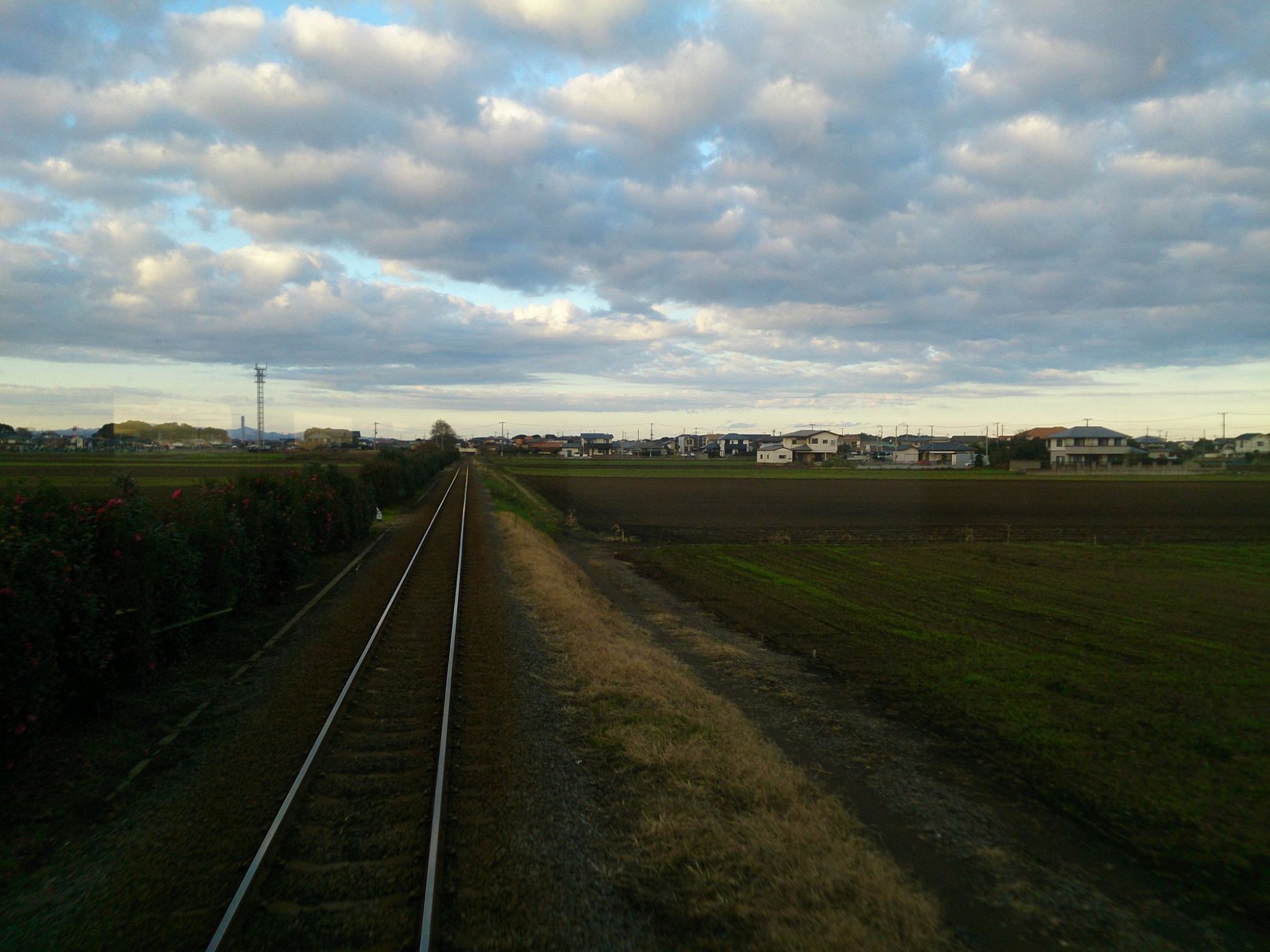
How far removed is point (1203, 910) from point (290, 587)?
16092 mm

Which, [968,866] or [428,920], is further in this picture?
[968,866]

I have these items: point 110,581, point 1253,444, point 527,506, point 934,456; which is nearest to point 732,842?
point 110,581

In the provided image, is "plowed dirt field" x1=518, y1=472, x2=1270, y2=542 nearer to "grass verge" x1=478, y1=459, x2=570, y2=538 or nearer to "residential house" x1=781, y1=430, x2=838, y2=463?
"grass verge" x1=478, y1=459, x2=570, y2=538

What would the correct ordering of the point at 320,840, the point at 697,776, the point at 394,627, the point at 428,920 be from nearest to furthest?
the point at 428,920, the point at 320,840, the point at 697,776, the point at 394,627

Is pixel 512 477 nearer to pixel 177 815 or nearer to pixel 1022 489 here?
pixel 1022 489

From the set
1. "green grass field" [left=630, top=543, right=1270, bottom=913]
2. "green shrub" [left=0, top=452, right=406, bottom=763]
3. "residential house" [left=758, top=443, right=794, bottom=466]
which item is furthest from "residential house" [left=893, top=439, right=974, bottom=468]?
"green shrub" [left=0, top=452, right=406, bottom=763]

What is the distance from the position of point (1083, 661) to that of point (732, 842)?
338 inches

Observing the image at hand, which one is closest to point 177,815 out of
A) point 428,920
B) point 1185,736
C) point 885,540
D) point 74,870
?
point 74,870

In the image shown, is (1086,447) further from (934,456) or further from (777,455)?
(777,455)

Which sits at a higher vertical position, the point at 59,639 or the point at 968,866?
the point at 59,639

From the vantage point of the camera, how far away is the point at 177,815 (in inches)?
238

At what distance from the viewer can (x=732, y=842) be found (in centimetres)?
580

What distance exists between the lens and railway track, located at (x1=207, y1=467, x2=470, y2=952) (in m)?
4.54

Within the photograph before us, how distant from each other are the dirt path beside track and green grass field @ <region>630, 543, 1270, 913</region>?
19.2 inches
